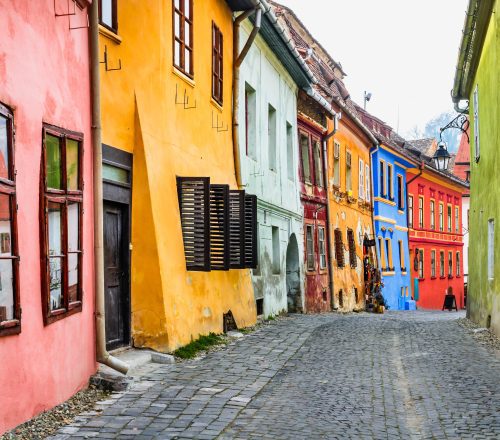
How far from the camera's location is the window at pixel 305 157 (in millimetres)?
23531

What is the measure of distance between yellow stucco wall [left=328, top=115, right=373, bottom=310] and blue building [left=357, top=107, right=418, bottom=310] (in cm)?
149

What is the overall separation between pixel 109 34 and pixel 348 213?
1968 centimetres

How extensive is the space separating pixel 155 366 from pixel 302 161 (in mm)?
14131

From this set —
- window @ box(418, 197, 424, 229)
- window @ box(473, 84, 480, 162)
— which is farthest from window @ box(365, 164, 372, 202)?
window @ box(473, 84, 480, 162)

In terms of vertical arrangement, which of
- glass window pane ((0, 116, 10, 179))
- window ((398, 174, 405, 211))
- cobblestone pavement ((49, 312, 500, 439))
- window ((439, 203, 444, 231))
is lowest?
cobblestone pavement ((49, 312, 500, 439))

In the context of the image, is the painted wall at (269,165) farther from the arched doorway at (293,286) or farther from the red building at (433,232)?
the red building at (433,232)

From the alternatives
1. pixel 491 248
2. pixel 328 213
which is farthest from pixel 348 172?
pixel 491 248

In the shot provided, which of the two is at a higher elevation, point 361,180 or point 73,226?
point 361,180

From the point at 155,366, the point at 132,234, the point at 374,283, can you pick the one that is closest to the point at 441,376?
the point at 155,366

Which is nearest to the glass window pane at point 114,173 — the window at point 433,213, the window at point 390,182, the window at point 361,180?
the window at point 361,180

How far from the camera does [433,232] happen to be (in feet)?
146

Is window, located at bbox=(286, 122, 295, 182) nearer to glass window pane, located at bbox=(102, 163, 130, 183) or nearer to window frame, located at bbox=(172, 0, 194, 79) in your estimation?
Answer: window frame, located at bbox=(172, 0, 194, 79)

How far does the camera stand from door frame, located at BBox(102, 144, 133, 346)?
9805 millimetres

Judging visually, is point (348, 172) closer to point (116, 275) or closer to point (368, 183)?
point (368, 183)
